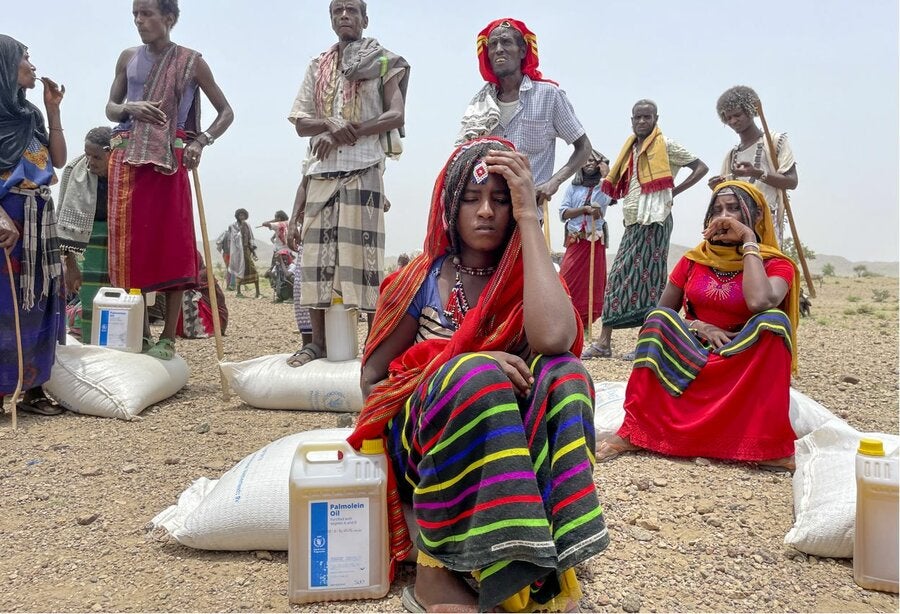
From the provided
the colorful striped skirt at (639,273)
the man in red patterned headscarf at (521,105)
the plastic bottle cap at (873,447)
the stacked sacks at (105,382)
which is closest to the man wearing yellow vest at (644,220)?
the colorful striped skirt at (639,273)

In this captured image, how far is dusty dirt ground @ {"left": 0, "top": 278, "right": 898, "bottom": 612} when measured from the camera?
2158 mm

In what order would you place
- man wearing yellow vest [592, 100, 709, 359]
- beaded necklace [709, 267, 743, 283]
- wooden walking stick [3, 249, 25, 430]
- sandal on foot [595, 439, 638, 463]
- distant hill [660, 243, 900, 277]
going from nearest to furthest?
sandal on foot [595, 439, 638, 463] → beaded necklace [709, 267, 743, 283] → wooden walking stick [3, 249, 25, 430] → man wearing yellow vest [592, 100, 709, 359] → distant hill [660, 243, 900, 277]

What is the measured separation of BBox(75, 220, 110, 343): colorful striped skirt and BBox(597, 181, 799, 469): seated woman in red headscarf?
3.91 metres

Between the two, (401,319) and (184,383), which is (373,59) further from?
(401,319)

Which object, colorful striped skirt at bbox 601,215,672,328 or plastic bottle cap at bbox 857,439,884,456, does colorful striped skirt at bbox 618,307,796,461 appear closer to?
plastic bottle cap at bbox 857,439,884,456

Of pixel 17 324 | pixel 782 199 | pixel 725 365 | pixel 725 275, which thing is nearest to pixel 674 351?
pixel 725 365

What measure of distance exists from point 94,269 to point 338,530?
161 inches

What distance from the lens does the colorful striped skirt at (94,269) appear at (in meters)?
5.26

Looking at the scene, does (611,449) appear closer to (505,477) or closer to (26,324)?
(505,477)

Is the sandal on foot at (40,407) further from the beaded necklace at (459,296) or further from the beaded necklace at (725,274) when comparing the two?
the beaded necklace at (725,274)

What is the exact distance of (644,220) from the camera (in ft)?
20.1

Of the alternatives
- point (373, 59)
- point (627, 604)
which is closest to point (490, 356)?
point (627, 604)

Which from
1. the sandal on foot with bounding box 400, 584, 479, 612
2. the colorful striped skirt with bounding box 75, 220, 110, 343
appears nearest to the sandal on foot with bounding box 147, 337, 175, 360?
the colorful striped skirt with bounding box 75, 220, 110, 343

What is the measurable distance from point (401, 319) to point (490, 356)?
42cm
